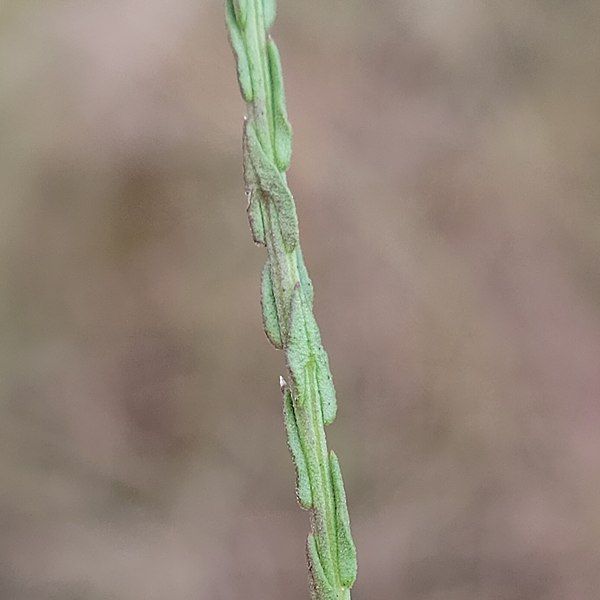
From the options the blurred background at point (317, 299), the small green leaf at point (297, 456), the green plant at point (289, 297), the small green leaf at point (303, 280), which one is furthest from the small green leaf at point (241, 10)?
the blurred background at point (317, 299)

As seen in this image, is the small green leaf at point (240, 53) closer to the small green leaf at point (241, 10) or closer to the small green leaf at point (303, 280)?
the small green leaf at point (241, 10)

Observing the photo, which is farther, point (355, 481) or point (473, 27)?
point (473, 27)

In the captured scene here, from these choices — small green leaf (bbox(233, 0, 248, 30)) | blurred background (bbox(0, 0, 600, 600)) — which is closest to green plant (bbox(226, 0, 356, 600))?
small green leaf (bbox(233, 0, 248, 30))

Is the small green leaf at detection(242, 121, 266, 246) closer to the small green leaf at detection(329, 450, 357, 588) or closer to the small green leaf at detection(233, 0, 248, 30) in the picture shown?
the small green leaf at detection(233, 0, 248, 30)

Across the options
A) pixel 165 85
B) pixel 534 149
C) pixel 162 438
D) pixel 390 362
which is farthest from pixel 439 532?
pixel 165 85

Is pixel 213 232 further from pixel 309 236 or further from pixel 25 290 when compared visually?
pixel 25 290

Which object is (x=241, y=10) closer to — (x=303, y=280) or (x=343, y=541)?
(x=303, y=280)
